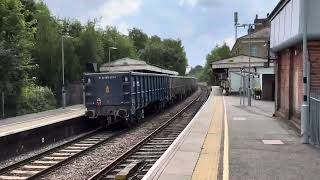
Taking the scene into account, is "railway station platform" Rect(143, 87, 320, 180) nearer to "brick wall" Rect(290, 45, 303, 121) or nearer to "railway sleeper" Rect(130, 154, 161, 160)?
"railway sleeper" Rect(130, 154, 161, 160)

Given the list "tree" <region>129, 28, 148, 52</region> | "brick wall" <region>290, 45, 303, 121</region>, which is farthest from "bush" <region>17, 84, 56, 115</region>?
"tree" <region>129, 28, 148, 52</region>

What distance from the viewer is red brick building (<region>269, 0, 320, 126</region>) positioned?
61.6 ft

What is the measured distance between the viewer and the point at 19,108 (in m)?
38.4

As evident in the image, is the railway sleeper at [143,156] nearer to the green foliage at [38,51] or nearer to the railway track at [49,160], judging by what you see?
the railway track at [49,160]

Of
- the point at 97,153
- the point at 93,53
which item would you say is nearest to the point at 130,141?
the point at 97,153

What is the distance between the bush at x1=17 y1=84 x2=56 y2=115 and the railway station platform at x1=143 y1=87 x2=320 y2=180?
20.7 metres

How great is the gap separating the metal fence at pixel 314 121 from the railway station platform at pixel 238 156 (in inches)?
15.0

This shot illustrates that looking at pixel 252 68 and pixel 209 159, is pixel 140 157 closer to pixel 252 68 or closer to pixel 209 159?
pixel 209 159

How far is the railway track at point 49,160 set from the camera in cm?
1499

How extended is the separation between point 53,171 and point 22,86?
2487cm

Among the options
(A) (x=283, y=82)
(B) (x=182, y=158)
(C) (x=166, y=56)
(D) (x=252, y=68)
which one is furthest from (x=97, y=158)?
(C) (x=166, y=56)

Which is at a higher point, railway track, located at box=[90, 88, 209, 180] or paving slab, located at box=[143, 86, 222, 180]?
paving slab, located at box=[143, 86, 222, 180]

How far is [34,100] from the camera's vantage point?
1630 inches

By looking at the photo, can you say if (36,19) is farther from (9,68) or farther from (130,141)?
(130,141)
